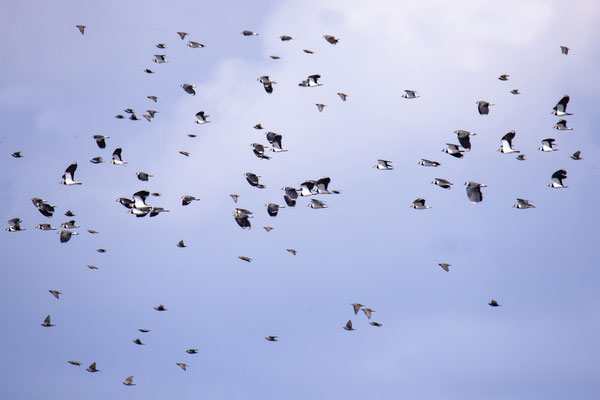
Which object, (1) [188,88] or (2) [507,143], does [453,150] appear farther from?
(1) [188,88]

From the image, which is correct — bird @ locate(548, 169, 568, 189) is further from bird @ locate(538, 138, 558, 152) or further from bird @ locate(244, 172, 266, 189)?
bird @ locate(244, 172, 266, 189)

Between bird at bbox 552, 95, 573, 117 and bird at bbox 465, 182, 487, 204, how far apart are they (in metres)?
6.54

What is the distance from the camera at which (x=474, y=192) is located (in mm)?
69125

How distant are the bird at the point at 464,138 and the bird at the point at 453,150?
32.3 inches

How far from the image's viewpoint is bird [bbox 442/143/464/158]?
236 feet

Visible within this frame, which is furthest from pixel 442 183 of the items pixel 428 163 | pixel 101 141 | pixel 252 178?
pixel 101 141

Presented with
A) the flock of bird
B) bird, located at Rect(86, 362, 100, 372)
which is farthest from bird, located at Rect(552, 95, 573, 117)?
bird, located at Rect(86, 362, 100, 372)

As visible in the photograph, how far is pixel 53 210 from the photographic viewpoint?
241 feet

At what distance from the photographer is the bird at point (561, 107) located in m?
70.7

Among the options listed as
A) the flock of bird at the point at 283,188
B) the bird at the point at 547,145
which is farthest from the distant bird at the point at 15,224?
the bird at the point at 547,145

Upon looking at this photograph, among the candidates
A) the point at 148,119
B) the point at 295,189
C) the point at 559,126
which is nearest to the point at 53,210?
the point at 148,119

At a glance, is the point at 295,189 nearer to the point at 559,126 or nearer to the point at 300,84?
the point at 300,84

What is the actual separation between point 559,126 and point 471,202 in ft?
27.0

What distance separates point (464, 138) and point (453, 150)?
165cm
